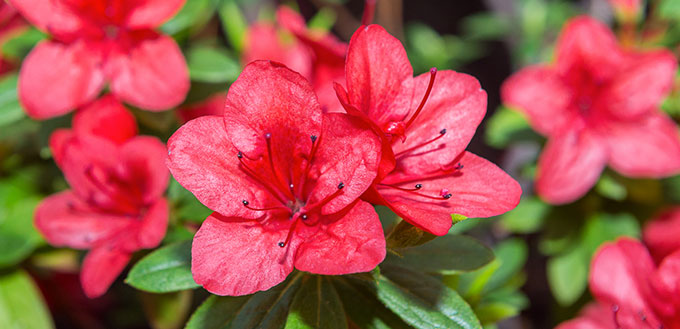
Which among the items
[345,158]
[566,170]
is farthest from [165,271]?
[566,170]

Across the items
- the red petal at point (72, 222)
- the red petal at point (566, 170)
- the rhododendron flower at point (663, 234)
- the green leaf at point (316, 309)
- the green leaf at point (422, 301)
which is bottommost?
the rhododendron flower at point (663, 234)

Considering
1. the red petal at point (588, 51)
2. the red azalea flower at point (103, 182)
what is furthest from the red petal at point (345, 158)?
the red petal at point (588, 51)

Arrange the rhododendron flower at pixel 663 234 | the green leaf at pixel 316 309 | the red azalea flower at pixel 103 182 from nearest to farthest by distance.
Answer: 1. the green leaf at pixel 316 309
2. the red azalea flower at pixel 103 182
3. the rhododendron flower at pixel 663 234

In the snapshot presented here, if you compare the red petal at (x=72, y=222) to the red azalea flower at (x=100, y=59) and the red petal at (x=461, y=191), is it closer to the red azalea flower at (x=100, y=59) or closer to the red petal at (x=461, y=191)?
the red azalea flower at (x=100, y=59)

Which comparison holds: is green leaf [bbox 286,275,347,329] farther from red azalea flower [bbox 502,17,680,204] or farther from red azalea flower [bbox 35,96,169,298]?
red azalea flower [bbox 502,17,680,204]

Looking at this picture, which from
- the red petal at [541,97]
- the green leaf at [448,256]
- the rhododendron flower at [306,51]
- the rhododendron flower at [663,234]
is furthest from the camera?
the red petal at [541,97]

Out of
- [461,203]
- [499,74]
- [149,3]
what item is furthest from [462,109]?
[499,74]

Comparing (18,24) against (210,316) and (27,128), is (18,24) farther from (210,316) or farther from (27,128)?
(210,316)
